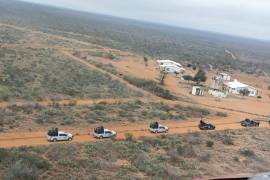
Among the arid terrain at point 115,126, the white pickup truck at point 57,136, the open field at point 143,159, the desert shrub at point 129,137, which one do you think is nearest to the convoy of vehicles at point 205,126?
the arid terrain at point 115,126

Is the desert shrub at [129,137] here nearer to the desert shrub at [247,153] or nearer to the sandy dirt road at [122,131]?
the sandy dirt road at [122,131]

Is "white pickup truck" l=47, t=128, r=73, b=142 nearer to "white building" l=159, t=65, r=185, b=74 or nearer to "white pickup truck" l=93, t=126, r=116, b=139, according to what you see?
"white pickup truck" l=93, t=126, r=116, b=139

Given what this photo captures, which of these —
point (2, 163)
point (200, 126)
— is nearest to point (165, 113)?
point (200, 126)

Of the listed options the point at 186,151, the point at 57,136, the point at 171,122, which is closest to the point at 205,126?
the point at 171,122

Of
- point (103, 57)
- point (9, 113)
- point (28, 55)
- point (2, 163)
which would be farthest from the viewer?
point (103, 57)

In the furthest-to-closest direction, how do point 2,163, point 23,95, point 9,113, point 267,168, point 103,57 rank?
point 103,57 < point 23,95 < point 9,113 < point 267,168 < point 2,163

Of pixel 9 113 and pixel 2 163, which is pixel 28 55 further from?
pixel 2 163
